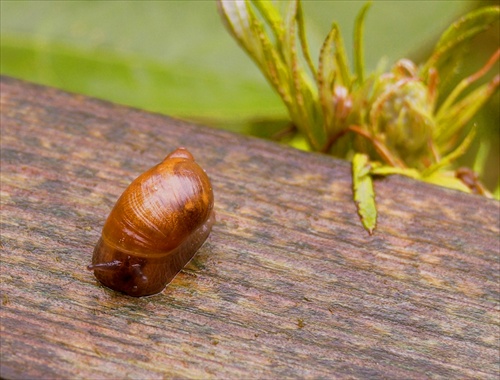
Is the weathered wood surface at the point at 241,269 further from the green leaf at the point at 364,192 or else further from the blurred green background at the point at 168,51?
the blurred green background at the point at 168,51

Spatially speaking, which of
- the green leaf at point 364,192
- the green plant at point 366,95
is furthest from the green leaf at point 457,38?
the green leaf at point 364,192

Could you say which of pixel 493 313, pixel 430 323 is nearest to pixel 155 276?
pixel 430 323

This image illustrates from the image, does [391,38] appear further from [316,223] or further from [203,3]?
[316,223]

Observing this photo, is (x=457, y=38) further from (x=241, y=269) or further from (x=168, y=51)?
(x=168, y=51)

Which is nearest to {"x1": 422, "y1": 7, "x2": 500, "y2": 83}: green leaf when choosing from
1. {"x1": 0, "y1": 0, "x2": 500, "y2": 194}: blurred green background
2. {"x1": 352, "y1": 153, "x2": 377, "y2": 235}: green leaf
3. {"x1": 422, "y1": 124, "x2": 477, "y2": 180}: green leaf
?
{"x1": 422, "y1": 124, "x2": 477, "y2": 180}: green leaf

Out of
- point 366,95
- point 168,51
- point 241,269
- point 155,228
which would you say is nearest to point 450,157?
point 366,95
